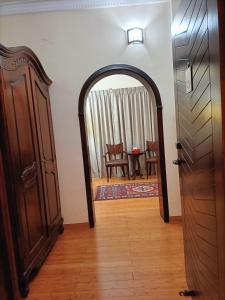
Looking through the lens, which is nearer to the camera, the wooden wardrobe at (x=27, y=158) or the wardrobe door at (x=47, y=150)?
the wooden wardrobe at (x=27, y=158)

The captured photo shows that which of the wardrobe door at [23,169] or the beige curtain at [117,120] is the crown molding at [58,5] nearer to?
the wardrobe door at [23,169]

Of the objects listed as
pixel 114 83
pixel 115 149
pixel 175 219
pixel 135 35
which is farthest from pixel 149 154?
pixel 135 35

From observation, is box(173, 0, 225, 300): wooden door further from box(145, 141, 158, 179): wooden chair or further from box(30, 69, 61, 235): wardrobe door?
box(145, 141, 158, 179): wooden chair

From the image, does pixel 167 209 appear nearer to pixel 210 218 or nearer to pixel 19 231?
pixel 19 231

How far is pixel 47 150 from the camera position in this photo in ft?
10.3

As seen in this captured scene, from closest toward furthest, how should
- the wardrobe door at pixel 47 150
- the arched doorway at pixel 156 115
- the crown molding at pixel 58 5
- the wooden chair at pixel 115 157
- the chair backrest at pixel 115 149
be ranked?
the wardrobe door at pixel 47 150, the crown molding at pixel 58 5, the arched doorway at pixel 156 115, the wooden chair at pixel 115 157, the chair backrest at pixel 115 149

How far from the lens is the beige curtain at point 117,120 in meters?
6.28

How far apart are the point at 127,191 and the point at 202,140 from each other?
3856 millimetres

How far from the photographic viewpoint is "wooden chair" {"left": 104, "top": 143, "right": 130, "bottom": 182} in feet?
19.0

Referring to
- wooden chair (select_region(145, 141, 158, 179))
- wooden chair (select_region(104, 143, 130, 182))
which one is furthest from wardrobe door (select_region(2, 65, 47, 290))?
wooden chair (select_region(145, 141, 158, 179))

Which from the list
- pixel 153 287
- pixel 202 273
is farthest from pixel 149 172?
pixel 202 273

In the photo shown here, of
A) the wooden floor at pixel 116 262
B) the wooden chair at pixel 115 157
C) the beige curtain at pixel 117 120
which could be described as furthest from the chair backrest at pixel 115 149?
the wooden floor at pixel 116 262

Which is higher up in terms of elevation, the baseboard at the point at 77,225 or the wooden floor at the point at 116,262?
the baseboard at the point at 77,225

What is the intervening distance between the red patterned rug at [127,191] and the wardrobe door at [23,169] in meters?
2.19
